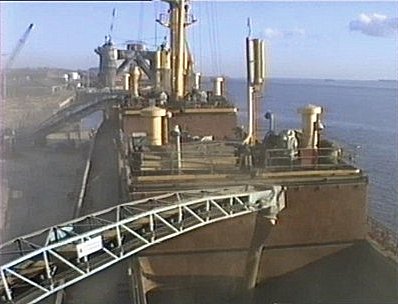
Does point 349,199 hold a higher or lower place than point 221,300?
higher

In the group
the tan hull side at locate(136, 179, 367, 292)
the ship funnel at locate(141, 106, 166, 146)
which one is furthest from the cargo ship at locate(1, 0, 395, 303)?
the ship funnel at locate(141, 106, 166, 146)

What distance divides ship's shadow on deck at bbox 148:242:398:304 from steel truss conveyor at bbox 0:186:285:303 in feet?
1.05

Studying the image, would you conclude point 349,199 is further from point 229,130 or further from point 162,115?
point 229,130

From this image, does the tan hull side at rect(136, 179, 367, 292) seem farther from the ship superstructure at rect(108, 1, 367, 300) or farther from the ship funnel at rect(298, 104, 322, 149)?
the ship funnel at rect(298, 104, 322, 149)

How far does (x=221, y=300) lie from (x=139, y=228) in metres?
0.59

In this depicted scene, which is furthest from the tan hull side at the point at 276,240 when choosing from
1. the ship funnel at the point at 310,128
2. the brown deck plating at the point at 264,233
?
the ship funnel at the point at 310,128

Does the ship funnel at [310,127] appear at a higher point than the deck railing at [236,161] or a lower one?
higher

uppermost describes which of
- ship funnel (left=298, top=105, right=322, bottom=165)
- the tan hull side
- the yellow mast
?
the yellow mast

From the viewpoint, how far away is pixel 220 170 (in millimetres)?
2949

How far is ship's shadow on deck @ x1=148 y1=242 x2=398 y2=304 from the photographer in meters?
2.71

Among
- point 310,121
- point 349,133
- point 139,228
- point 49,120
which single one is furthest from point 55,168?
point 139,228

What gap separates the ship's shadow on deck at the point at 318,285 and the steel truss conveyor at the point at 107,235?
12.6 inches

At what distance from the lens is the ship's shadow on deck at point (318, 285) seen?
2.71m

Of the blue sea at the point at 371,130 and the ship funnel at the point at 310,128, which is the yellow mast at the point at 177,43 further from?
the ship funnel at the point at 310,128
